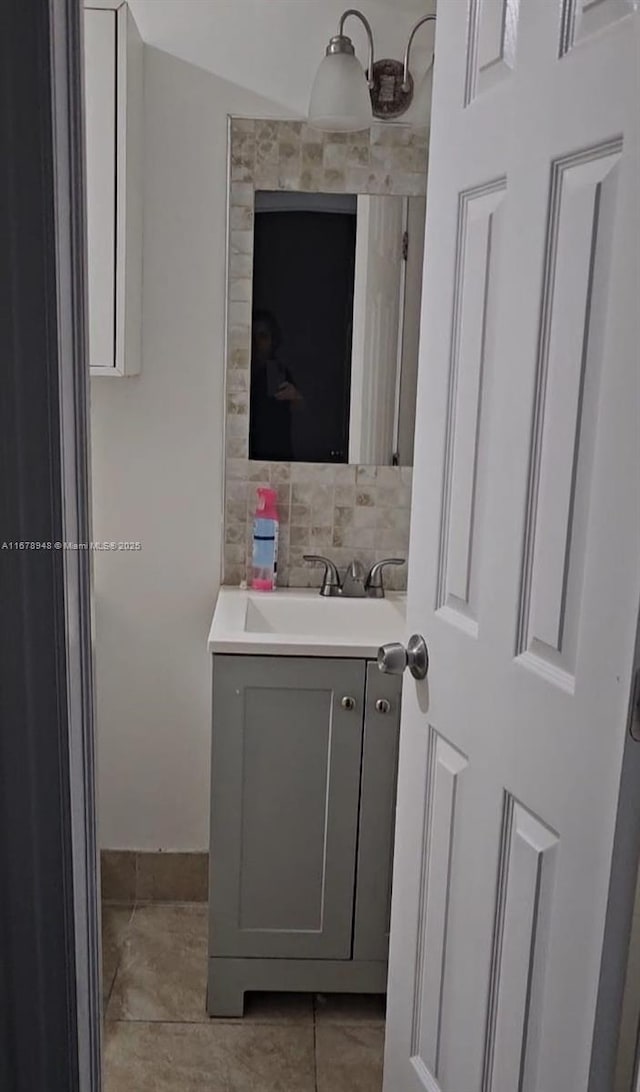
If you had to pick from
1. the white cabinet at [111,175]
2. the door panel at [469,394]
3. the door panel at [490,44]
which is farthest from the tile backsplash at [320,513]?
the door panel at [490,44]

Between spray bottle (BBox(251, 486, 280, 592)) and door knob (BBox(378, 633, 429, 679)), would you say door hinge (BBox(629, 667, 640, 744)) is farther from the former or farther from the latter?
spray bottle (BBox(251, 486, 280, 592))

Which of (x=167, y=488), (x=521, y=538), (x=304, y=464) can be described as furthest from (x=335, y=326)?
(x=521, y=538)

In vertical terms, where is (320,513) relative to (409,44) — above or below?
below

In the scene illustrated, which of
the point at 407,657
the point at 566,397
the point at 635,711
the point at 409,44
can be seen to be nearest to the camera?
the point at 635,711

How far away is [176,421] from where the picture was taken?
2.54 m

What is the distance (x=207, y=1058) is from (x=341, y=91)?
6.75 ft

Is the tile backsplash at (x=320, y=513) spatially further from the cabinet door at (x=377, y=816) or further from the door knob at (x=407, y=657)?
the door knob at (x=407, y=657)

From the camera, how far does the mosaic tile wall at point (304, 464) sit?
2439 millimetres

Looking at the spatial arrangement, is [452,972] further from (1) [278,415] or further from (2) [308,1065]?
(1) [278,415]

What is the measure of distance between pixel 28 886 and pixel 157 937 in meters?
1.83

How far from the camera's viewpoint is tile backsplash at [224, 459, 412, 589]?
2578mm

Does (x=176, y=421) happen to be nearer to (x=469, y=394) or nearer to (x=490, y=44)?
(x=469, y=394)

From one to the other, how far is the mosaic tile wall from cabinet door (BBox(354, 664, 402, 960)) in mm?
520

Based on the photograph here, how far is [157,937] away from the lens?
2561 mm
